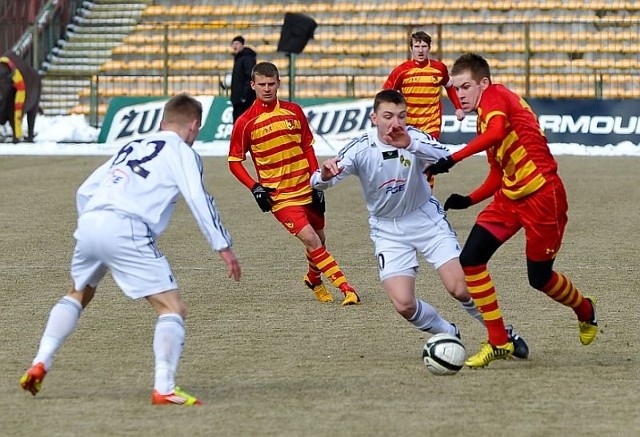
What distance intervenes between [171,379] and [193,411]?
0.18 metres

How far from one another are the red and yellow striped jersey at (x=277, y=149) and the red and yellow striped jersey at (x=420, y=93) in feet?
15.1

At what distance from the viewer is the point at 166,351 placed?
593cm

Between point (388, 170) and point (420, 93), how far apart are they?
678 cm

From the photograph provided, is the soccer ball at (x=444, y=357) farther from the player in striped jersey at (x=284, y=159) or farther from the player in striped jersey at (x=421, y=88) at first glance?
the player in striped jersey at (x=421, y=88)

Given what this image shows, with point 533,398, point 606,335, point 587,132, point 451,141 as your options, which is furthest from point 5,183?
point 533,398

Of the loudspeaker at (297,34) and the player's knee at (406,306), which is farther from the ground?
the loudspeaker at (297,34)

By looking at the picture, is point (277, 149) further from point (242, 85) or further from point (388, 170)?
point (242, 85)

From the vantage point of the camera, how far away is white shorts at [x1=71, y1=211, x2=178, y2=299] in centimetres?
598

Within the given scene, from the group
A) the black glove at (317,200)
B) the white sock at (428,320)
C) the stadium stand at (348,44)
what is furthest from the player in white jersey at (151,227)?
the stadium stand at (348,44)

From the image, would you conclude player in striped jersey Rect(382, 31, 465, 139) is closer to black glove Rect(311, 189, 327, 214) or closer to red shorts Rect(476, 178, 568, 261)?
black glove Rect(311, 189, 327, 214)

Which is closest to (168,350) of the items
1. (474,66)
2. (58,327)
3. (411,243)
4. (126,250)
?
(126,250)

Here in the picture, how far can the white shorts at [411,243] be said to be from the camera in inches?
293

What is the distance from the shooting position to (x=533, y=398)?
6.22 m

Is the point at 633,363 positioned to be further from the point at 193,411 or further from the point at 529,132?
the point at 193,411
